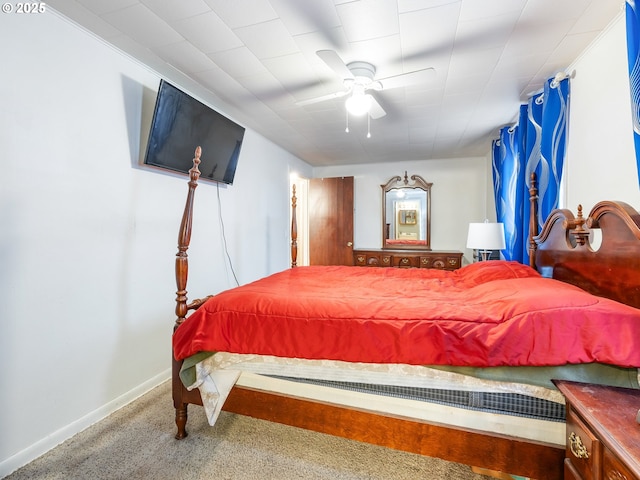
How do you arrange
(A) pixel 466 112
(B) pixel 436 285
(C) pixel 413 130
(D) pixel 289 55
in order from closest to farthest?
(D) pixel 289 55 < (B) pixel 436 285 < (A) pixel 466 112 < (C) pixel 413 130

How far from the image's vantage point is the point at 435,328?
4.13ft

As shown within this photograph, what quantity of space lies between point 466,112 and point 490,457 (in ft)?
9.81

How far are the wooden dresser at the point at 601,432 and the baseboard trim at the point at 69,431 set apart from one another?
2.57 meters

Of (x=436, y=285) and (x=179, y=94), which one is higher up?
(x=179, y=94)

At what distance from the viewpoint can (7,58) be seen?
149cm

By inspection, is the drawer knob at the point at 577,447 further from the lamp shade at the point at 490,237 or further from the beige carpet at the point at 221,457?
the lamp shade at the point at 490,237

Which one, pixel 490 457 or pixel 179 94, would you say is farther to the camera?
pixel 179 94

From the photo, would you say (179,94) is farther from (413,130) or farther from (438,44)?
(413,130)

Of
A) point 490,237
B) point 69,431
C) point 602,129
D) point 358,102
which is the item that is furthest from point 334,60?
point 69,431

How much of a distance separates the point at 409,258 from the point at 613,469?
152 inches

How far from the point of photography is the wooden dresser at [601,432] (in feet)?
2.55

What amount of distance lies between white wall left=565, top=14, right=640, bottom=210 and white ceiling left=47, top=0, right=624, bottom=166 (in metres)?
0.13

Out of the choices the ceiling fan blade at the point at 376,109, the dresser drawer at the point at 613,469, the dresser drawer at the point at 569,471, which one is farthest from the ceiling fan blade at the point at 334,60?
the dresser drawer at the point at 569,471

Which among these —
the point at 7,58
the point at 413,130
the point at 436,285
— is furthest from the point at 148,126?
the point at 413,130
